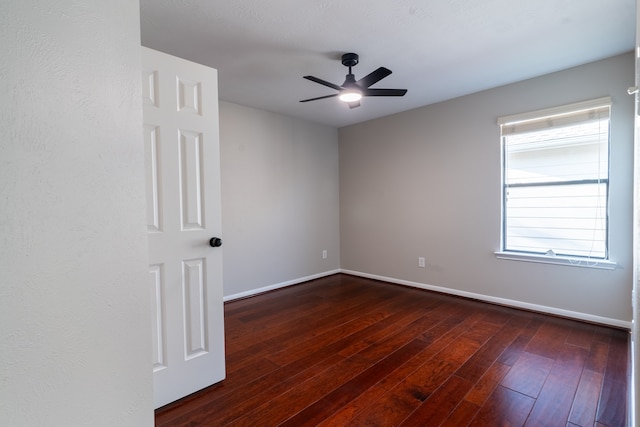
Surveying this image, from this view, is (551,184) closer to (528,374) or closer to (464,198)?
(464,198)

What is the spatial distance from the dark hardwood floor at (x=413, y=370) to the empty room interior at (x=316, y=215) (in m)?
0.02

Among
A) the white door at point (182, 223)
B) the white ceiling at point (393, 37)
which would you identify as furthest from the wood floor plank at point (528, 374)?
the white ceiling at point (393, 37)

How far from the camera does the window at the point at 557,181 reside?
2.85 meters

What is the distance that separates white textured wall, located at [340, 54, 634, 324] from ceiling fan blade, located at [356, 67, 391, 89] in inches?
69.1

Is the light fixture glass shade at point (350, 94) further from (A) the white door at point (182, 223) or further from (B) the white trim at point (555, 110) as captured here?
(B) the white trim at point (555, 110)

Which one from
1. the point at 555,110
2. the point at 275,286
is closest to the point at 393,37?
the point at 555,110

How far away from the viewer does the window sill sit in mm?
2791

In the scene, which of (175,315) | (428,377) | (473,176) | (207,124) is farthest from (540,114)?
(175,315)

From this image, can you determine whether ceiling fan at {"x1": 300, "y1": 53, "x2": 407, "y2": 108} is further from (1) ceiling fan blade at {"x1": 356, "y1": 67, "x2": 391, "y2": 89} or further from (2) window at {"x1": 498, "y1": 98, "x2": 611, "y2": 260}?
(2) window at {"x1": 498, "y1": 98, "x2": 611, "y2": 260}

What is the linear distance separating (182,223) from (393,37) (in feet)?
6.89

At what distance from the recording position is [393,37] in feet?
7.79

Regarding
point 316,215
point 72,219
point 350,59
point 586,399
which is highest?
point 350,59

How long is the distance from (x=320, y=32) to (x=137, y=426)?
251cm

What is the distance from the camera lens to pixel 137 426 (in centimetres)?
92
